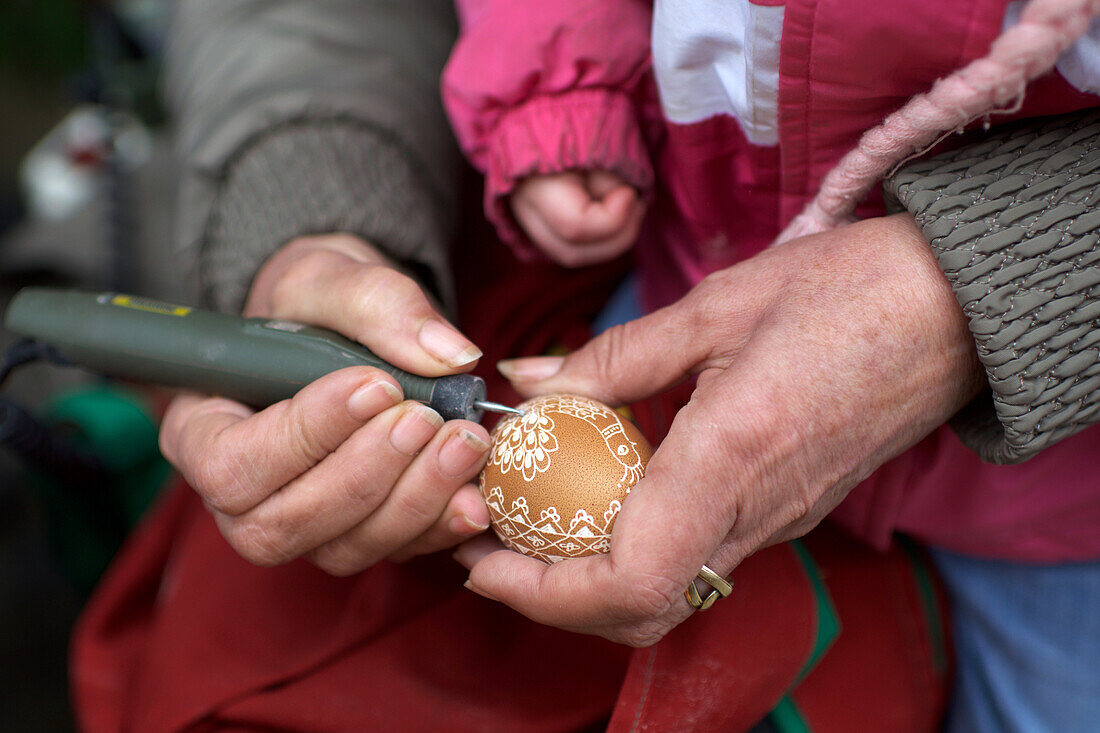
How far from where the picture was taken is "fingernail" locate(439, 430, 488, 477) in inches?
27.0

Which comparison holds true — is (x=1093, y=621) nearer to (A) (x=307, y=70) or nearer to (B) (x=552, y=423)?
(B) (x=552, y=423)

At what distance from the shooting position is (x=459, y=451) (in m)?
0.69

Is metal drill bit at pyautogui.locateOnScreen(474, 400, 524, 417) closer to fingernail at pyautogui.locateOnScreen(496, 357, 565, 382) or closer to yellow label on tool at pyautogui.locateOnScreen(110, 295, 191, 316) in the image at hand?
fingernail at pyautogui.locateOnScreen(496, 357, 565, 382)

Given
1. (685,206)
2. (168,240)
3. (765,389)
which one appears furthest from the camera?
(168,240)

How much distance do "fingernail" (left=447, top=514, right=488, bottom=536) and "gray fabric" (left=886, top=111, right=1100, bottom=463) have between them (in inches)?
18.8

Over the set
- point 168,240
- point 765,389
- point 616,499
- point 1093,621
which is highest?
point 765,389

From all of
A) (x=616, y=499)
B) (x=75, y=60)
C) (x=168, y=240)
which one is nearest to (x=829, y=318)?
(x=616, y=499)

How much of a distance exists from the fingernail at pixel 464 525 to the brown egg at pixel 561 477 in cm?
3

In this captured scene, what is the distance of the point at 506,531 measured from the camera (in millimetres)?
738

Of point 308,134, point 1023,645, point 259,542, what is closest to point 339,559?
point 259,542

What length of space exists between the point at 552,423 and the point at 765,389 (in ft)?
0.71

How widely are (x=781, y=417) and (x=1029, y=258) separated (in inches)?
9.1

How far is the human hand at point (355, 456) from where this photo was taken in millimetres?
692

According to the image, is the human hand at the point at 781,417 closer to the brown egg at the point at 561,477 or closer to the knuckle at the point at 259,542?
the brown egg at the point at 561,477
